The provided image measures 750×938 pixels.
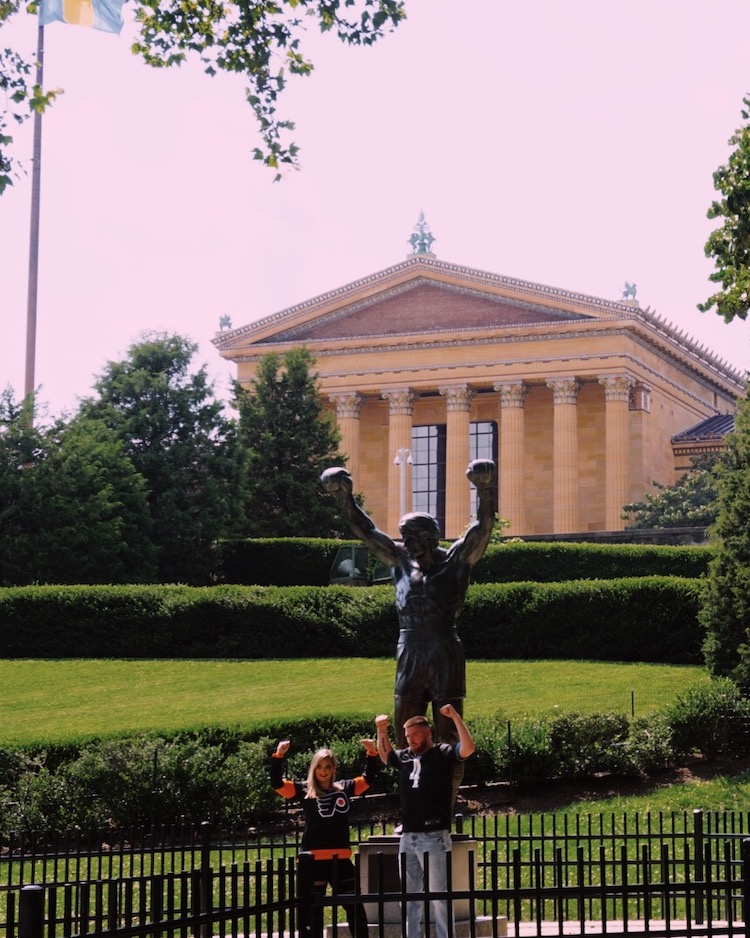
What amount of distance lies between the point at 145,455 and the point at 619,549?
16.2m

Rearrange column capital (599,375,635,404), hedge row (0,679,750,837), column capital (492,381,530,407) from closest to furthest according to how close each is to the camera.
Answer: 1. hedge row (0,679,750,837)
2. column capital (599,375,635,404)
3. column capital (492,381,530,407)

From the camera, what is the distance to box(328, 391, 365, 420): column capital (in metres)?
74.5

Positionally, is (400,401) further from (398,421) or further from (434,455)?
(434,455)

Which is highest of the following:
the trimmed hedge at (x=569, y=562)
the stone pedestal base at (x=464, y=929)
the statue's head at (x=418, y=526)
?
the trimmed hedge at (x=569, y=562)

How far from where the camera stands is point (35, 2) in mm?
13258

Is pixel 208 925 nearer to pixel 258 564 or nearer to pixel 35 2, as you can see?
pixel 35 2

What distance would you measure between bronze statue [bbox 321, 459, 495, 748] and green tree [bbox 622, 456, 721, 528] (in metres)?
45.3

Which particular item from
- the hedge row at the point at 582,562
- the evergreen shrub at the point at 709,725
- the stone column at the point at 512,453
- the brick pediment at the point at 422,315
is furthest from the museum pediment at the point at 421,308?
the evergreen shrub at the point at 709,725

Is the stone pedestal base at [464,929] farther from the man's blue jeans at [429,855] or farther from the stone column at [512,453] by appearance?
the stone column at [512,453]

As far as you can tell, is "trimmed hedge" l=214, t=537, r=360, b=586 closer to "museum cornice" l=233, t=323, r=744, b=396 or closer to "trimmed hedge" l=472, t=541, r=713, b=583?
"trimmed hedge" l=472, t=541, r=713, b=583

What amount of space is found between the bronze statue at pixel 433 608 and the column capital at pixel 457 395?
6063 cm

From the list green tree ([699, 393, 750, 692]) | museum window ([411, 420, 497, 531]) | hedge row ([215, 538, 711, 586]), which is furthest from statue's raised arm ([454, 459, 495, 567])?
museum window ([411, 420, 497, 531])

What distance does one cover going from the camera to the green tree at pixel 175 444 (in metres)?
47.8

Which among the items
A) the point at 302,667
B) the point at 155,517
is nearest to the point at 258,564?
the point at 155,517
